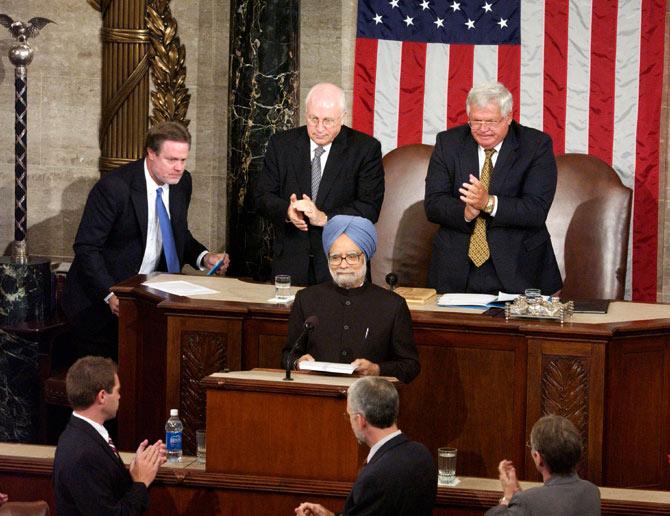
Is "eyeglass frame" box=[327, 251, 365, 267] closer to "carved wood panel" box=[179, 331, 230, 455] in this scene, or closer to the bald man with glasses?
"carved wood panel" box=[179, 331, 230, 455]

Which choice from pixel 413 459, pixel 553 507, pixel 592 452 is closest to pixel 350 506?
pixel 413 459

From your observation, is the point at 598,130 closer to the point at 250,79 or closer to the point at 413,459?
the point at 250,79

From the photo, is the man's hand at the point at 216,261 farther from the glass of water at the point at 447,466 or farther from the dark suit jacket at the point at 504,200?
the glass of water at the point at 447,466

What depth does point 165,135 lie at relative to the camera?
718cm

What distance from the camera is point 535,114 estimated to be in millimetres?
9398

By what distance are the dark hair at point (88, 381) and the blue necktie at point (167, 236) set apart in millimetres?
2637

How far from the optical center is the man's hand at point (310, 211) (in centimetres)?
706

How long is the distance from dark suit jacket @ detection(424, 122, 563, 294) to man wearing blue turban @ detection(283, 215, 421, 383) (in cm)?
124

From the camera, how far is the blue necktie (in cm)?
748

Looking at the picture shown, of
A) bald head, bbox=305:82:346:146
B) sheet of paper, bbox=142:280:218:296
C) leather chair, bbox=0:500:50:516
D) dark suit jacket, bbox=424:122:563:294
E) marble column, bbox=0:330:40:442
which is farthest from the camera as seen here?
marble column, bbox=0:330:40:442

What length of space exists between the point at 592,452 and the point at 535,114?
3.93 m

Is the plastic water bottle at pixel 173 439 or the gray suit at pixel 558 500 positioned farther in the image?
the plastic water bottle at pixel 173 439

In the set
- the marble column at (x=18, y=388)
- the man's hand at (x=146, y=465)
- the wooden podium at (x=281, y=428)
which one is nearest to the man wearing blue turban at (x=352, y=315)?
the wooden podium at (x=281, y=428)

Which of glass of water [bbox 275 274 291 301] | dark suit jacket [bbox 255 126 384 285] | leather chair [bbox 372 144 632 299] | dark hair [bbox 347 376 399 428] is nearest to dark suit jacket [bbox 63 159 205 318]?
dark suit jacket [bbox 255 126 384 285]
